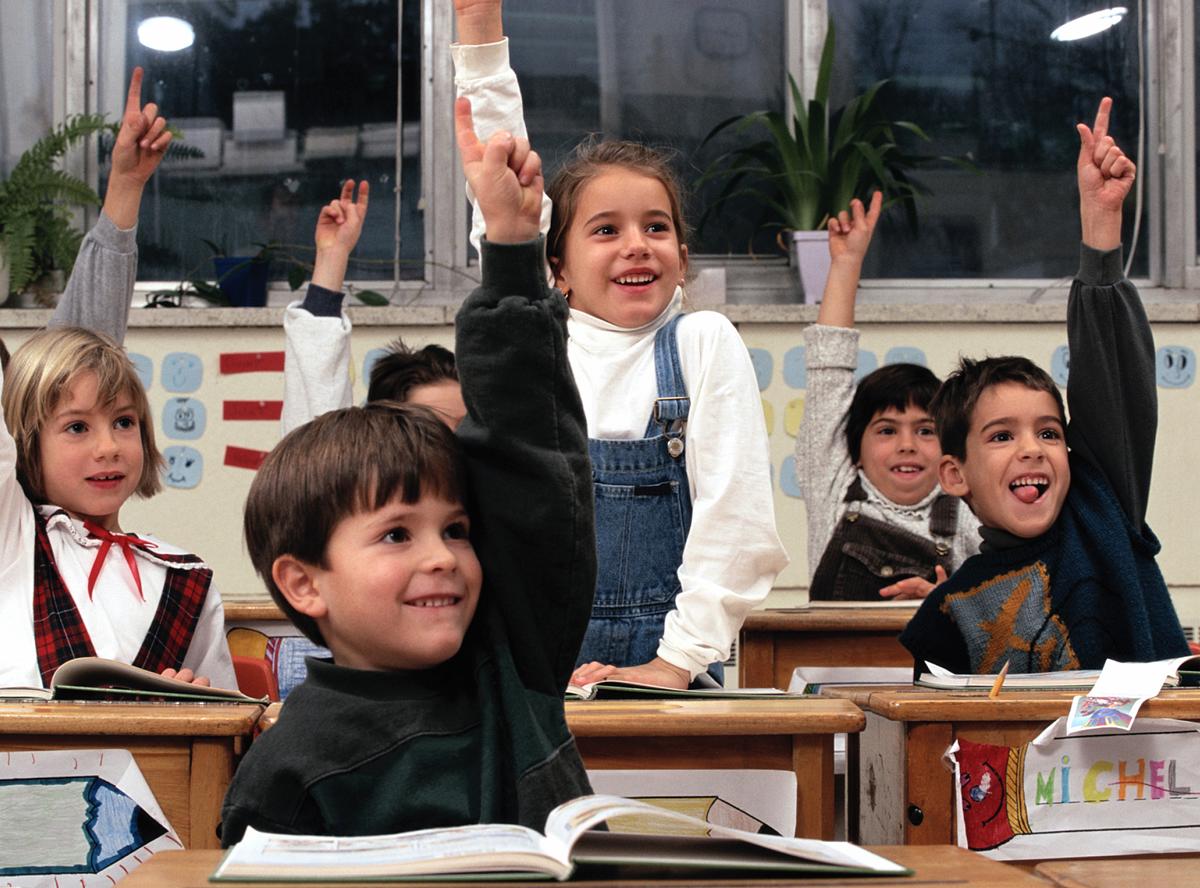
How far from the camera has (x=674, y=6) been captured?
13.4 ft

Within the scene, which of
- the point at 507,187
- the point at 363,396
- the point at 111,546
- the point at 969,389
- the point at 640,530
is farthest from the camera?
the point at 363,396

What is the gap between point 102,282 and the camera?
2.51m

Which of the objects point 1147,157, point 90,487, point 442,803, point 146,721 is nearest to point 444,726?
point 442,803

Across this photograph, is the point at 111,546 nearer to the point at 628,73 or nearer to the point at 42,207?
the point at 42,207

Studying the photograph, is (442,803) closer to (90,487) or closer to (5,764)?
(5,764)

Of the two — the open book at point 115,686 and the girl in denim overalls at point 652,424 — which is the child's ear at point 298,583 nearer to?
the open book at point 115,686

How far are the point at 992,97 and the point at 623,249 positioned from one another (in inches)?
98.2

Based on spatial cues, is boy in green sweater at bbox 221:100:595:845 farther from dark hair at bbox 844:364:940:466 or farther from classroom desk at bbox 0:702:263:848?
dark hair at bbox 844:364:940:466

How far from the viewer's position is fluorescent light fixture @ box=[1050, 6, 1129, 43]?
4.10 m

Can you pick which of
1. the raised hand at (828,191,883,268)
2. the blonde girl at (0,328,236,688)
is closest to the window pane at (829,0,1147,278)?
the raised hand at (828,191,883,268)

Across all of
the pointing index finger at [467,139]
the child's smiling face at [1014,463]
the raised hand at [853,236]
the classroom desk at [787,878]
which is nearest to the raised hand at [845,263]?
the raised hand at [853,236]

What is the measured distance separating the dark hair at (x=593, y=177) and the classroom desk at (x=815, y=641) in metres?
0.66

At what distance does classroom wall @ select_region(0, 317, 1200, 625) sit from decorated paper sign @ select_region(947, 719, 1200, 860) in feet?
7.29

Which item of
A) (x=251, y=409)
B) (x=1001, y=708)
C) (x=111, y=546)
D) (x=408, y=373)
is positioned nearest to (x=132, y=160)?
(x=408, y=373)
